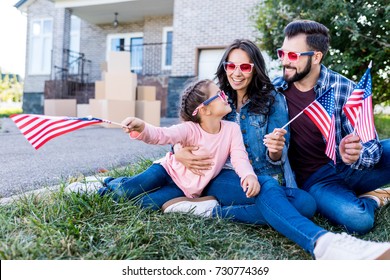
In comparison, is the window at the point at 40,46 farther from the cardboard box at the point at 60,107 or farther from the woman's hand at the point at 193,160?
the woman's hand at the point at 193,160

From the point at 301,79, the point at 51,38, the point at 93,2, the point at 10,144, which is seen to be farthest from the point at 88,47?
the point at 301,79

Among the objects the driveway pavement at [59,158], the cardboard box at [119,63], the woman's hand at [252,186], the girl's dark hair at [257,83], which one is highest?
the cardboard box at [119,63]

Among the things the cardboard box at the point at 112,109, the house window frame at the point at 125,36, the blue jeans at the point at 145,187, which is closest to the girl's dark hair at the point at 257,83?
the blue jeans at the point at 145,187

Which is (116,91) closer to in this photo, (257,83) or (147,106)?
(147,106)

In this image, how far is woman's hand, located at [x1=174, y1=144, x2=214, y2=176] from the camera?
7.84 feet

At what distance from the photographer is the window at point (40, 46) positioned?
635 inches

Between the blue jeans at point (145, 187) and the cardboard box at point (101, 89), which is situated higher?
the cardboard box at point (101, 89)

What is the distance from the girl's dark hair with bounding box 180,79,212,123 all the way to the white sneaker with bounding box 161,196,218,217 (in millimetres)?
490

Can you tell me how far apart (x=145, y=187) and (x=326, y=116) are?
1.20 meters

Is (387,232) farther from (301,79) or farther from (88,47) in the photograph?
(88,47)

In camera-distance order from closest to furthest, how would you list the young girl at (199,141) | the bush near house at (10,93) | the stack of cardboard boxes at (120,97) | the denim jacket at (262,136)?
the young girl at (199,141), the denim jacket at (262,136), the stack of cardboard boxes at (120,97), the bush near house at (10,93)

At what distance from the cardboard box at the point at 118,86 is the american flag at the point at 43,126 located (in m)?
6.94

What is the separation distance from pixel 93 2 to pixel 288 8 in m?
9.01

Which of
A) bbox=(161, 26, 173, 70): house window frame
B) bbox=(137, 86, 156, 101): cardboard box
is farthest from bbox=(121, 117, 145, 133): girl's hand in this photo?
bbox=(161, 26, 173, 70): house window frame
